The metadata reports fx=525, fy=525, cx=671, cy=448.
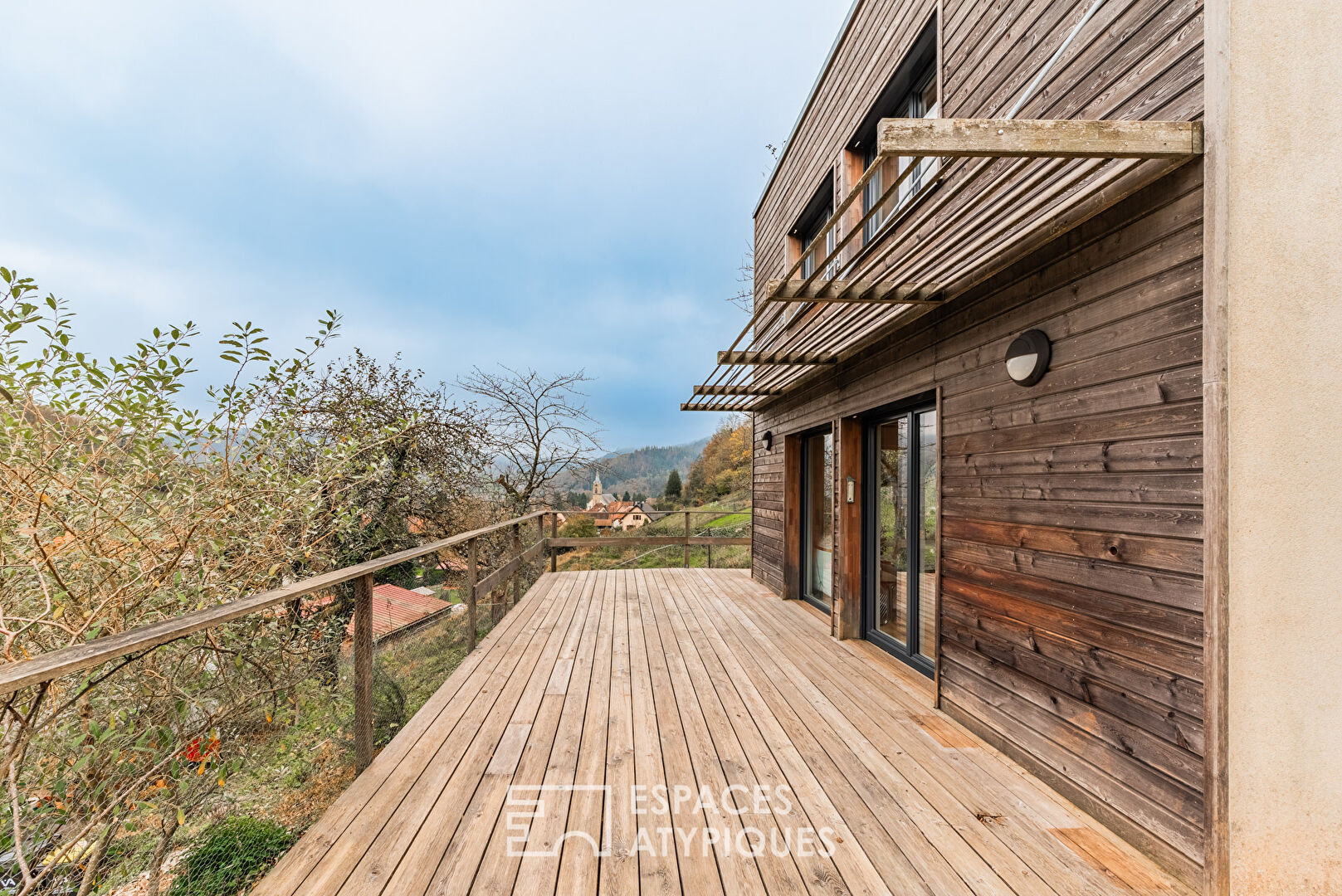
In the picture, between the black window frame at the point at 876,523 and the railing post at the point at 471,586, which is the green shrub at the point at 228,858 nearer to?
the railing post at the point at 471,586

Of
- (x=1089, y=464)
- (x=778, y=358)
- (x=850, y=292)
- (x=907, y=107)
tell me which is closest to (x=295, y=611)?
(x=850, y=292)

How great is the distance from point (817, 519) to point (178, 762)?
4730 mm

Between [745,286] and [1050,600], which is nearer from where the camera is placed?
[1050,600]

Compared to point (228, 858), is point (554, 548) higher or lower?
higher

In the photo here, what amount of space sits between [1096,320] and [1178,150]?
566 millimetres

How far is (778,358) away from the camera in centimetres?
427

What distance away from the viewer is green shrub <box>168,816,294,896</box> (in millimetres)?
1878

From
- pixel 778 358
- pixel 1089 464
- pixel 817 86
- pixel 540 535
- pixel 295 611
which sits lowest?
pixel 540 535

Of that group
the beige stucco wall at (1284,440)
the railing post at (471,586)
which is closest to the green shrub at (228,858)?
the railing post at (471,586)

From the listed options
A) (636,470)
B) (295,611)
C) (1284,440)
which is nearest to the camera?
(1284,440)

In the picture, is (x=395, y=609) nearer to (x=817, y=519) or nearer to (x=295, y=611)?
(x=295, y=611)

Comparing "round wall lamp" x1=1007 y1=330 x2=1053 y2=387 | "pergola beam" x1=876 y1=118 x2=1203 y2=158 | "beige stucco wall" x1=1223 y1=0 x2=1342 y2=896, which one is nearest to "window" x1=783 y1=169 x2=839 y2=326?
"round wall lamp" x1=1007 y1=330 x2=1053 y2=387

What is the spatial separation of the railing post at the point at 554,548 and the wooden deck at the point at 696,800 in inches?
156

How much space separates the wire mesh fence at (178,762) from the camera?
1646mm
